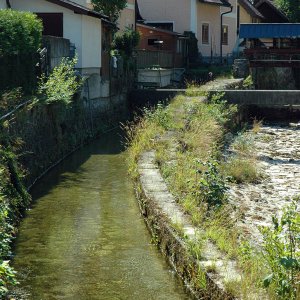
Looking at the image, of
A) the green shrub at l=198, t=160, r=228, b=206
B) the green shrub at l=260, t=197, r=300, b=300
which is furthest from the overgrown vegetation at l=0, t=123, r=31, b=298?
the green shrub at l=260, t=197, r=300, b=300

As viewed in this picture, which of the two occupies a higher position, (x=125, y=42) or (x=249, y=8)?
(x=249, y=8)

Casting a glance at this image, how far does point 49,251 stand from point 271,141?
16.2 m

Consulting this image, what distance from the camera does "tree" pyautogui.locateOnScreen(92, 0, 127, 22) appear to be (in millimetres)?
35906

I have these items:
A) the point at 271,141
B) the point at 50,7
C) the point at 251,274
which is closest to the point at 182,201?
the point at 251,274

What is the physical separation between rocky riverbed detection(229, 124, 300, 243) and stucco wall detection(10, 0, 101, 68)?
679cm

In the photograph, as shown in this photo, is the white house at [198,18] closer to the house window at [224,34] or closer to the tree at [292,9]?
the house window at [224,34]

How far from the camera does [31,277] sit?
1127 cm

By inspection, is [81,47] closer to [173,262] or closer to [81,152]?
[81,152]

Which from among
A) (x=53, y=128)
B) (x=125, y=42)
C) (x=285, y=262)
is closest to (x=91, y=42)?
(x=125, y=42)

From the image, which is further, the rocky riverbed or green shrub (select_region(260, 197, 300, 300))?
the rocky riverbed

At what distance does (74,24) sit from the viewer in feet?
93.0

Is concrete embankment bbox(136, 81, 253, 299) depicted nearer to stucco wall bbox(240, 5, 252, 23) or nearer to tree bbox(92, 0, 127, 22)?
tree bbox(92, 0, 127, 22)

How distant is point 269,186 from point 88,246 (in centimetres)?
698

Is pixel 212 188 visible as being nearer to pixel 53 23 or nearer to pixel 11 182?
pixel 11 182
